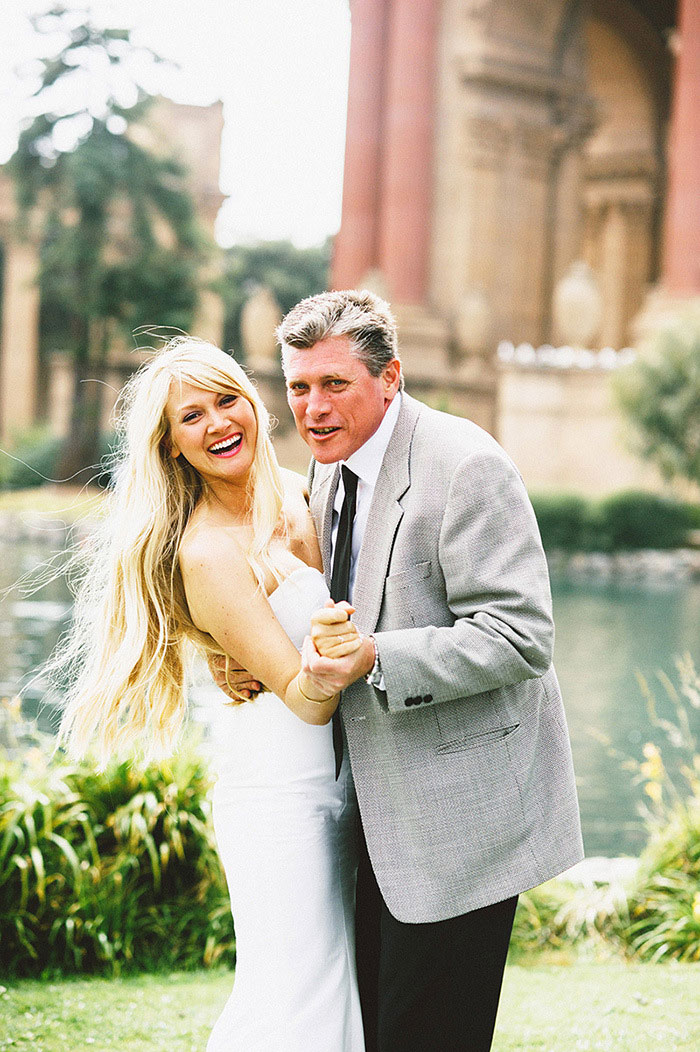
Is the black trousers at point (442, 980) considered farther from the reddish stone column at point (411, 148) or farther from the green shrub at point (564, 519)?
the reddish stone column at point (411, 148)

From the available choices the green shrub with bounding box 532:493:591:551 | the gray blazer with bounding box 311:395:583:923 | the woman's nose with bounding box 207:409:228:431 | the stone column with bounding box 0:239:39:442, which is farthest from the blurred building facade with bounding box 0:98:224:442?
the gray blazer with bounding box 311:395:583:923

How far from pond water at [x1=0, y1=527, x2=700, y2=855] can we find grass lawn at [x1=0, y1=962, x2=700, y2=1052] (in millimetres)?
1355

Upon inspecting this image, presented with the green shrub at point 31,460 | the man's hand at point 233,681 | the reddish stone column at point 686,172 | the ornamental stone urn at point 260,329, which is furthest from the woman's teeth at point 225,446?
the green shrub at point 31,460

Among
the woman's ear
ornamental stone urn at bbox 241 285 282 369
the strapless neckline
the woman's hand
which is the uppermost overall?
ornamental stone urn at bbox 241 285 282 369

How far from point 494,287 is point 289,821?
98.7 feet

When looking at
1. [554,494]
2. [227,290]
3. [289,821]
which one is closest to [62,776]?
[289,821]

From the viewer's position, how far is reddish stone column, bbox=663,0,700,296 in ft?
94.8

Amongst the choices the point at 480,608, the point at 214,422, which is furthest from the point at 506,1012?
the point at 214,422

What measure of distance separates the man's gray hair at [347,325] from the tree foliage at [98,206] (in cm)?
3055

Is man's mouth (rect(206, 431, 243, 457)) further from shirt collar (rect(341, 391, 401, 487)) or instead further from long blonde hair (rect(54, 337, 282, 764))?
shirt collar (rect(341, 391, 401, 487))

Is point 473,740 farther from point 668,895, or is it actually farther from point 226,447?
point 668,895

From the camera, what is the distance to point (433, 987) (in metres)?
2.80

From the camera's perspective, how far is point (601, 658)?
13.0 meters

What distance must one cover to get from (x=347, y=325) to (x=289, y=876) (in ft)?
4.23
